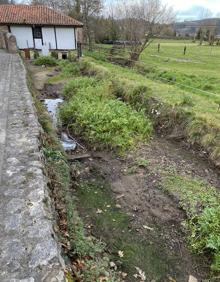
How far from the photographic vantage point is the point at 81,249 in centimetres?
362

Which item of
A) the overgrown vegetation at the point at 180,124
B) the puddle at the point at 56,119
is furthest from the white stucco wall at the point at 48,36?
the puddle at the point at 56,119

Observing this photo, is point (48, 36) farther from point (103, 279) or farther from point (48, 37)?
point (103, 279)

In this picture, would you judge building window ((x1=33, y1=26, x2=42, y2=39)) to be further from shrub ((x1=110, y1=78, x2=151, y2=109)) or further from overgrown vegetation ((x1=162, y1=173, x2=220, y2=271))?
overgrown vegetation ((x1=162, y1=173, x2=220, y2=271))

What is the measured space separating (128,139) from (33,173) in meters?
4.40

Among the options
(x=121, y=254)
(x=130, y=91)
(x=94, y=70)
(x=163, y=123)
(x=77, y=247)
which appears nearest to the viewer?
(x=77, y=247)

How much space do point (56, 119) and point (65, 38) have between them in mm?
17127

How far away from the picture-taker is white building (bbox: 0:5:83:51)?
23.7 meters

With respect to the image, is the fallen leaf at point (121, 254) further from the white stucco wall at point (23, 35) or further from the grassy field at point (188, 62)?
the white stucco wall at point (23, 35)

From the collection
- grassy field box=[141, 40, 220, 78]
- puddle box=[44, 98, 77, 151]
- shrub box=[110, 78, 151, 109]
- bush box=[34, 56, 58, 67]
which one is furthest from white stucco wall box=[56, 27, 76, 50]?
shrub box=[110, 78, 151, 109]

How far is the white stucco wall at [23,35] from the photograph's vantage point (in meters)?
23.8

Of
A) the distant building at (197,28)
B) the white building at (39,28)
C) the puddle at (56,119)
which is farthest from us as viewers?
the distant building at (197,28)

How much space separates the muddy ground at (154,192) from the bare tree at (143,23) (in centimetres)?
1487

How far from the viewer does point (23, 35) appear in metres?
24.0

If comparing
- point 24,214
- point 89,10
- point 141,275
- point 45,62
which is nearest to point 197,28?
point 89,10
